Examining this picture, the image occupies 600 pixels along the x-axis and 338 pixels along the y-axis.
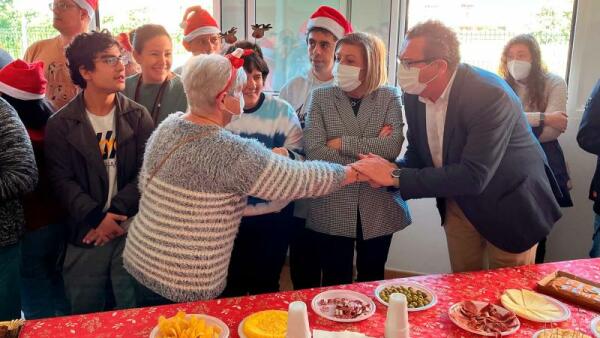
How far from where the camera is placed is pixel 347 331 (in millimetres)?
→ 1319

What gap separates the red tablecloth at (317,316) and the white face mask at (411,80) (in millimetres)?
741

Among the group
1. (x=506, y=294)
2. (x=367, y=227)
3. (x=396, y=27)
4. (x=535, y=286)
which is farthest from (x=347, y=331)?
(x=396, y=27)

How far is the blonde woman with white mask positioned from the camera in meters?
2.17

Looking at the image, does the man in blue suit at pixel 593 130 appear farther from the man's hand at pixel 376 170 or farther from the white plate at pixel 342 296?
the white plate at pixel 342 296

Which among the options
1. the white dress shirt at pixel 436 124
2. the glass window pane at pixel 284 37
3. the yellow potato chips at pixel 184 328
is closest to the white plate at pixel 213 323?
the yellow potato chips at pixel 184 328

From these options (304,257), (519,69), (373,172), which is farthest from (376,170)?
(519,69)

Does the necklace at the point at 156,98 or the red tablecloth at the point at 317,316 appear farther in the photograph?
the necklace at the point at 156,98

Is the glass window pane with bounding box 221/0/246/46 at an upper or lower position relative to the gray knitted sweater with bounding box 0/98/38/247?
upper

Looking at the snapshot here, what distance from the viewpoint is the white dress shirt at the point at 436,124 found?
6.52 feet

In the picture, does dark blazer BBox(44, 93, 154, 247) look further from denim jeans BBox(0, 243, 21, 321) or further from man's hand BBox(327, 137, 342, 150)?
man's hand BBox(327, 137, 342, 150)

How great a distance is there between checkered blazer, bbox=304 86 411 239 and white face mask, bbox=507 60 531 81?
3.46 ft

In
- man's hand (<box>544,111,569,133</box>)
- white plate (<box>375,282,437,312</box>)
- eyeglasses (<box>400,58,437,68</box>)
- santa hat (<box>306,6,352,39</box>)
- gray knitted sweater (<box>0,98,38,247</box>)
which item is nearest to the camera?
white plate (<box>375,282,437,312</box>)

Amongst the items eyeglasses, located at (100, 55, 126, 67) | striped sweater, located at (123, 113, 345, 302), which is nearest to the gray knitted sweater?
eyeglasses, located at (100, 55, 126, 67)

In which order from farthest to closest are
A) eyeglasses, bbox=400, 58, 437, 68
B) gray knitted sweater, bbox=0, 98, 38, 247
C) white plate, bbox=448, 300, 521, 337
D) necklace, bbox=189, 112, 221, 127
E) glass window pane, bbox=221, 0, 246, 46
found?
glass window pane, bbox=221, 0, 246, 46
eyeglasses, bbox=400, 58, 437, 68
gray knitted sweater, bbox=0, 98, 38, 247
necklace, bbox=189, 112, 221, 127
white plate, bbox=448, 300, 521, 337
